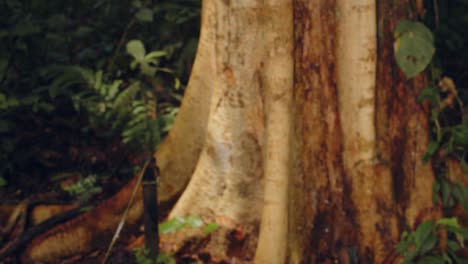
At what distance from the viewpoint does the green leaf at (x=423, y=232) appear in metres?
2.79

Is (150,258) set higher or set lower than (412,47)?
lower

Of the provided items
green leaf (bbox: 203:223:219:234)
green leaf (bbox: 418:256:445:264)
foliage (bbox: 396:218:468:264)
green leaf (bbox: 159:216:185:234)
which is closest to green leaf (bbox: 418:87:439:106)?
foliage (bbox: 396:218:468:264)

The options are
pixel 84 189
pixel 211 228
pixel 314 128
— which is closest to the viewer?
pixel 314 128

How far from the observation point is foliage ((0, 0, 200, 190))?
4676 millimetres

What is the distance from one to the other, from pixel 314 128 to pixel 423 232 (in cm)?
69

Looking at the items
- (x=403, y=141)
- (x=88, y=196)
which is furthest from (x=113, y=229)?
(x=403, y=141)

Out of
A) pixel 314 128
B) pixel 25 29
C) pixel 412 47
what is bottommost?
pixel 314 128

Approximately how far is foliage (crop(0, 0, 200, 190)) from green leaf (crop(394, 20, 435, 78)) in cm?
187

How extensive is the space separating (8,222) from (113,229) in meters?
0.80

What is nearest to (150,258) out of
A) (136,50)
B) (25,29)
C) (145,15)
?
(136,50)

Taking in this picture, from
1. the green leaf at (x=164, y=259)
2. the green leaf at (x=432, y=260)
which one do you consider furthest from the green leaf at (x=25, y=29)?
the green leaf at (x=432, y=260)

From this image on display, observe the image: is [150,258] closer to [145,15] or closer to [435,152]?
[435,152]

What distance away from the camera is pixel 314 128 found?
9.37 ft

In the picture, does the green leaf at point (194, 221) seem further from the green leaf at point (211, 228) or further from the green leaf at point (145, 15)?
the green leaf at point (145, 15)
